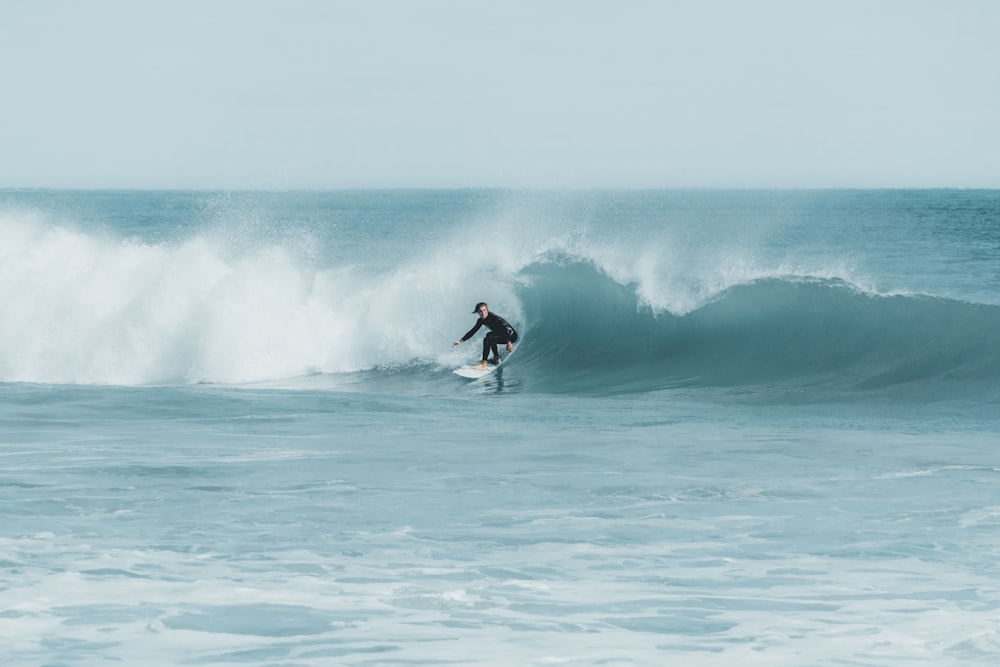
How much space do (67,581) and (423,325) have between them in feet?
44.4

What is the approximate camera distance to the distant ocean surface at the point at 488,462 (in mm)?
5305

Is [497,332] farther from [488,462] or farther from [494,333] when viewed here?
[488,462]

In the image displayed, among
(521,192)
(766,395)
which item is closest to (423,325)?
(521,192)

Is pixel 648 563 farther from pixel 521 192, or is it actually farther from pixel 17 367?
pixel 521 192

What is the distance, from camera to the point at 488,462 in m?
9.25

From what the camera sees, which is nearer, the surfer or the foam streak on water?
the foam streak on water

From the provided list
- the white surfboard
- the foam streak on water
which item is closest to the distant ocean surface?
the foam streak on water

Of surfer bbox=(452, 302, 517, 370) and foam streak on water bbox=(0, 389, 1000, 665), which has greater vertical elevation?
surfer bbox=(452, 302, 517, 370)

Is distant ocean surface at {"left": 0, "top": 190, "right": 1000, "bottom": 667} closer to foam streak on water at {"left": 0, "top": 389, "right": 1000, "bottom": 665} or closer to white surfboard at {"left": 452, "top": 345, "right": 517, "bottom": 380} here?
foam streak on water at {"left": 0, "top": 389, "right": 1000, "bottom": 665}

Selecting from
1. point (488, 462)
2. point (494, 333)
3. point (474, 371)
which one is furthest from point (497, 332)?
point (488, 462)

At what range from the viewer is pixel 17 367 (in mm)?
19078

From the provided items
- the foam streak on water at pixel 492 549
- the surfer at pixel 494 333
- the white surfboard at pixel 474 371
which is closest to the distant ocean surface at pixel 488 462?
the foam streak on water at pixel 492 549

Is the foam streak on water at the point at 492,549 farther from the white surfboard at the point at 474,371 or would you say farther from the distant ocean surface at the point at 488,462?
the white surfboard at the point at 474,371

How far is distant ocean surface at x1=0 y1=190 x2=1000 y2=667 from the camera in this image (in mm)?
5305
